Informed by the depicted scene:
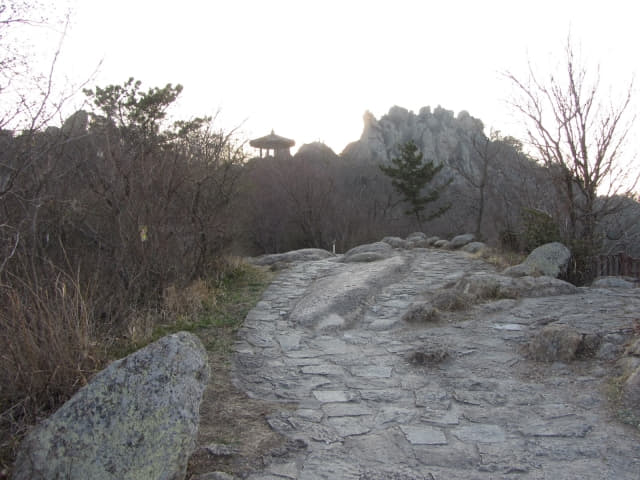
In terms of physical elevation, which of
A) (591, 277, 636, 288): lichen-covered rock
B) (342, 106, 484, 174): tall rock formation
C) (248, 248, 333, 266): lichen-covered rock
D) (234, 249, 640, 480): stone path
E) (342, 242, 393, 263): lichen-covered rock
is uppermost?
(342, 106, 484, 174): tall rock formation

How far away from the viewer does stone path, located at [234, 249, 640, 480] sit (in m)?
3.04

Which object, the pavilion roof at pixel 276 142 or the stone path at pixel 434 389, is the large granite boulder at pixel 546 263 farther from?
the pavilion roof at pixel 276 142

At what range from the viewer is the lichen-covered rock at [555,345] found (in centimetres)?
466

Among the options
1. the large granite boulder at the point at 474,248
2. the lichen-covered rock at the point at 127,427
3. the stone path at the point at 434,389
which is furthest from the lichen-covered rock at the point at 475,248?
the lichen-covered rock at the point at 127,427

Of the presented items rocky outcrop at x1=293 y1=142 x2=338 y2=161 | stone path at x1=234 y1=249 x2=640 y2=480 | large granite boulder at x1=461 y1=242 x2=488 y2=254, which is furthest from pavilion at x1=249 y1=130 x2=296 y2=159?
stone path at x1=234 y1=249 x2=640 y2=480

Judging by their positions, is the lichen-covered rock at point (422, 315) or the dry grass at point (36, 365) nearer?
the dry grass at point (36, 365)

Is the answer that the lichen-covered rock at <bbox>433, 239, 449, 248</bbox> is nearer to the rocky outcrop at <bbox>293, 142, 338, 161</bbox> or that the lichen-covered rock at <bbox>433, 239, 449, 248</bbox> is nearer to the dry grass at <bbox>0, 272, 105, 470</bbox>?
the dry grass at <bbox>0, 272, 105, 470</bbox>

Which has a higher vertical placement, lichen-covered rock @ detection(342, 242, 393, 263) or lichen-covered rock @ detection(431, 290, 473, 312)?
lichen-covered rock @ detection(342, 242, 393, 263)

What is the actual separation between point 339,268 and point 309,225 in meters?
12.1

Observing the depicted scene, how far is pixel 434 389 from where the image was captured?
14.0 feet

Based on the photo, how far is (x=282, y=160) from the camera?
25.6m

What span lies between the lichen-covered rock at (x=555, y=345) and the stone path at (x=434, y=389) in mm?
106

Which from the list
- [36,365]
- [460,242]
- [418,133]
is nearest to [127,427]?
[36,365]

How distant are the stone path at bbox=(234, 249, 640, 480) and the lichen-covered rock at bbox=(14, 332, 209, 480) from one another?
571 mm
